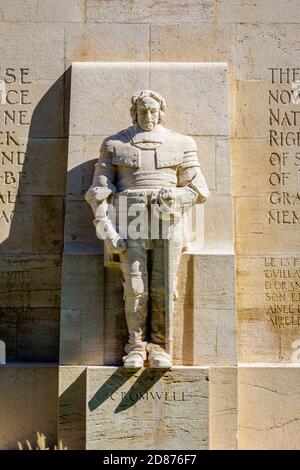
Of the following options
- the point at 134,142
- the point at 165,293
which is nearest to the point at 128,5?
the point at 134,142

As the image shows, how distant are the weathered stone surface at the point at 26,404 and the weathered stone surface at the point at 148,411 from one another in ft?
3.17

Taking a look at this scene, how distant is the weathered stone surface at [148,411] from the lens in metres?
11.0

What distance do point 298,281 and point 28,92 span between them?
430 cm

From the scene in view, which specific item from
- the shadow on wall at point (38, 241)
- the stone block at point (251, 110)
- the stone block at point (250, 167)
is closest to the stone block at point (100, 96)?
the shadow on wall at point (38, 241)

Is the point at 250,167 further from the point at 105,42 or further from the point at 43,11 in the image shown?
the point at 43,11

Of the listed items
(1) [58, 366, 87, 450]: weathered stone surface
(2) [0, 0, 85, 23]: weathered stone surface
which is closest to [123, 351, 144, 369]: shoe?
(1) [58, 366, 87, 450]: weathered stone surface

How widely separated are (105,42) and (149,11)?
0.72 metres

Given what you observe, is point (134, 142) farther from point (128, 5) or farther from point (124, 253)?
point (128, 5)

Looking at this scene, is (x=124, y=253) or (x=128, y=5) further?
(x=128, y=5)

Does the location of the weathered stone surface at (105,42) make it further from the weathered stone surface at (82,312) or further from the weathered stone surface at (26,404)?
the weathered stone surface at (26,404)

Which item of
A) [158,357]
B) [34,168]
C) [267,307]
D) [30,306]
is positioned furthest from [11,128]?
[267,307]

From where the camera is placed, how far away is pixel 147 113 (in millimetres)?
11188

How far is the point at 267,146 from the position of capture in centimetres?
1222

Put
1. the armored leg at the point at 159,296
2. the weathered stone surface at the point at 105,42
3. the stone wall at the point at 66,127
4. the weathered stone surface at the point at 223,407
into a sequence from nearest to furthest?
the armored leg at the point at 159,296 → the weathered stone surface at the point at 223,407 → the stone wall at the point at 66,127 → the weathered stone surface at the point at 105,42
